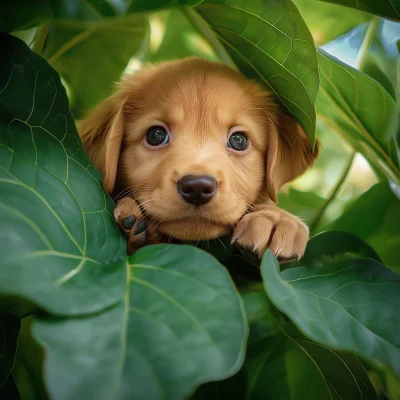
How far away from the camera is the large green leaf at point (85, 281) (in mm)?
534

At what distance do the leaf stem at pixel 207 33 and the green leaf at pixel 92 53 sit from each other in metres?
0.13

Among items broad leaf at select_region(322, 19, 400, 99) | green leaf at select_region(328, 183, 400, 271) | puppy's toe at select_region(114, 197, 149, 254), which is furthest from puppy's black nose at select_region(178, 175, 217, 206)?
broad leaf at select_region(322, 19, 400, 99)

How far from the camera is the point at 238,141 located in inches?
44.6

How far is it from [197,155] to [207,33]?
1.19 feet

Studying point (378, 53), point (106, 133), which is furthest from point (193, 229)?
point (378, 53)

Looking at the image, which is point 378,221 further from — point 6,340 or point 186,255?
point 6,340

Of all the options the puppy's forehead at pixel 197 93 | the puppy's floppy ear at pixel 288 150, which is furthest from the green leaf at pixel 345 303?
the puppy's forehead at pixel 197 93

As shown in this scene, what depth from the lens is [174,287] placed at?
0.65 metres

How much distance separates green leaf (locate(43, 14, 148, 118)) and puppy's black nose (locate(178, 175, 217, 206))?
1.55 feet

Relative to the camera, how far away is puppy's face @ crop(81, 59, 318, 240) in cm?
96

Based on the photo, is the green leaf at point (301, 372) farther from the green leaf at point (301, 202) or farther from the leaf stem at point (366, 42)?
the leaf stem at point (366, 42)

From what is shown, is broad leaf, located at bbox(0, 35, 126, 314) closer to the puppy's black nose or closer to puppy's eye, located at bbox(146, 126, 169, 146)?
the puppy's black nose

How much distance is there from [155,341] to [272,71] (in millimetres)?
665

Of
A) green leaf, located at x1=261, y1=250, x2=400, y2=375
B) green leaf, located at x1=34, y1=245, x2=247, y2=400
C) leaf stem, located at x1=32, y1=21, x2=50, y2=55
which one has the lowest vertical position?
green leaf, located at x1=261, y1=250, x2=400, y2=375
